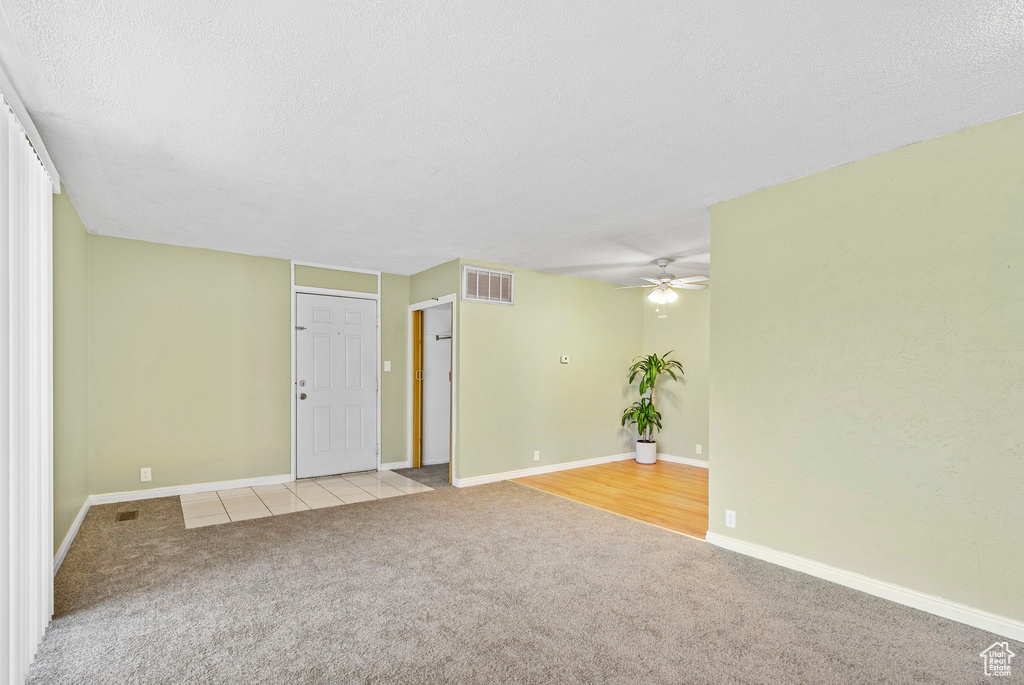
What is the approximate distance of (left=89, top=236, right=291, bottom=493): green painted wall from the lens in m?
4.68

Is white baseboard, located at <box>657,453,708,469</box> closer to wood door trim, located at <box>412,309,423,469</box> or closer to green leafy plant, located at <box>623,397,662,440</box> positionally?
green leafy plant, located at <box>623,397,662,440</box>

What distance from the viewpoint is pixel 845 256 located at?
9.75 feet

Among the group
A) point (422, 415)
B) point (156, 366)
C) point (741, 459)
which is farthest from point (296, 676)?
point (422, 415)

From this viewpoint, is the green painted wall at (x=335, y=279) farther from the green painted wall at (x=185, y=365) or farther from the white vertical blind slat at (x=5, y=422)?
the white vertical blind slat at (x=5, y=422)

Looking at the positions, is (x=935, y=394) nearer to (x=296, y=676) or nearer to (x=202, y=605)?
(x=296, y=676)

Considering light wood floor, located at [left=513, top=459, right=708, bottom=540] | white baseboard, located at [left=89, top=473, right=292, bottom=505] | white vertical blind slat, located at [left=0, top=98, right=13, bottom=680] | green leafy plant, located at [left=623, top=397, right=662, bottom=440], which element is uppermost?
white vertical blind slat, located at [left=0, top=98, right=13, bottom=680]

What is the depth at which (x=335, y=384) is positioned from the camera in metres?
5.94

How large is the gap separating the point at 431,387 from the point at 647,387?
2922 mm

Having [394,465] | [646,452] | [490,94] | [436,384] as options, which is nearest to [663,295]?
[646,452]

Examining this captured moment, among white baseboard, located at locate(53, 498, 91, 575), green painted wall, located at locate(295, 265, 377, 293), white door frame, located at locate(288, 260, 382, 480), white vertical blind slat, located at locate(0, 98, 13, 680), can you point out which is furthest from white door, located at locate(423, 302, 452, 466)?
white vertical blind slat, located at locate(0, 98, 13, 680)

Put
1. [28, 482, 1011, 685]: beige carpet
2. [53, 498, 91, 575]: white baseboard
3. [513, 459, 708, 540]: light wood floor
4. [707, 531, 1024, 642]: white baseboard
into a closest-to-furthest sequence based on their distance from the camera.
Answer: [28, 482, 1011, 685]: beige carpet < [707, 531, 1024, 642]: white baseboard < [53, 498, 91, 575]: white baseboard < [513, 459, 708, 540]: light wood floor

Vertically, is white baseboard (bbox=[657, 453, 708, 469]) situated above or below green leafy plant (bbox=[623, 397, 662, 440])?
below

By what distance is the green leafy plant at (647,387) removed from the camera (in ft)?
22.3

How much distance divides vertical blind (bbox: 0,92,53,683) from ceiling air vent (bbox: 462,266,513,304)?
3404 millimetres
